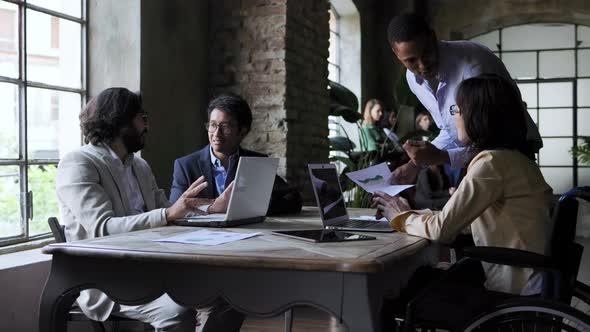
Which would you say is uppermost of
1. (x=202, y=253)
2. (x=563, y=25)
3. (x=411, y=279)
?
(x=563, y=25)

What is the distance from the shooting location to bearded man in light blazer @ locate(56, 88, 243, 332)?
223 centimetres

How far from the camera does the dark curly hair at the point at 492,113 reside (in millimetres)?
2102

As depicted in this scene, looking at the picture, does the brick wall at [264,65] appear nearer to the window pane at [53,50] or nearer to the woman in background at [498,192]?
the window pane at [53,50]

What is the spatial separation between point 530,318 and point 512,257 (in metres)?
0.20

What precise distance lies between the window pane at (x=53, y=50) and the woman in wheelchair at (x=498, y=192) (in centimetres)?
227

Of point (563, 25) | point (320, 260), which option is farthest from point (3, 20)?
point (563, 25)

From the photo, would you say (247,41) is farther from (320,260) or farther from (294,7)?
(320,260)

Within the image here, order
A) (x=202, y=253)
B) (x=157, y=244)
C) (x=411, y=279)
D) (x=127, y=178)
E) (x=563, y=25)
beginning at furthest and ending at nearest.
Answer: (x=563, y=25)
(x=127, y=178)
(x=411, y=279)
(x=157, y=244)
(x=202, y=253)

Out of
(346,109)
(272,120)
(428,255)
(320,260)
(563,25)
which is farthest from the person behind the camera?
(563,25)

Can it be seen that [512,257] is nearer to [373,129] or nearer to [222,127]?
[222,127]

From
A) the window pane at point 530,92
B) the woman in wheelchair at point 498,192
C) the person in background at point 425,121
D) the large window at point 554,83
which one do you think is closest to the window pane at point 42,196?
the woman in wheelchair at point 498,192

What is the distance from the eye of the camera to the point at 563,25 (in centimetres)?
1075

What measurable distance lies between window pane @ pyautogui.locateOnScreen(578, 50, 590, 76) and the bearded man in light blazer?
9.44m

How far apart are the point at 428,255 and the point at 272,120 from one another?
8.02 ft
